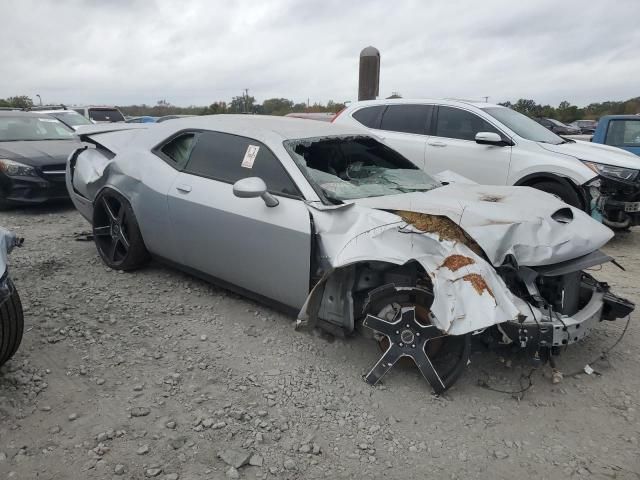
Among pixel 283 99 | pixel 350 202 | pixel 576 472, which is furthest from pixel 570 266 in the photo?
pixel 283 99

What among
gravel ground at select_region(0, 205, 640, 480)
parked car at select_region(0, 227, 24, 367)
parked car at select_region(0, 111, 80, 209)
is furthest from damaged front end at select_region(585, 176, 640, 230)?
parked car at select_region(0, 111, 80, 209)

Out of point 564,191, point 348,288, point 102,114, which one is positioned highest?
point 102,114

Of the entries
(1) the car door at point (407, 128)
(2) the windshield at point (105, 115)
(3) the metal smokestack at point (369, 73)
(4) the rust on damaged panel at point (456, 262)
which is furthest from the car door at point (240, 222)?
(2) the windshield at point (105, 115)

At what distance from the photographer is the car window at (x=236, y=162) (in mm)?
3443

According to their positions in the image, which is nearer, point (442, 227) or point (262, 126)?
point (442, 227)

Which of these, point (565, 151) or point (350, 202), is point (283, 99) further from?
point (350, 202)

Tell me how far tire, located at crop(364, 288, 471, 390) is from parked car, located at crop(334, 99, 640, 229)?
3578mm

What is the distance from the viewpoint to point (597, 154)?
5.91 m

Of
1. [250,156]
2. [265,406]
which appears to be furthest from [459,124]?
[265,406]

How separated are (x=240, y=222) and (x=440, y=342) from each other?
1.57 metres

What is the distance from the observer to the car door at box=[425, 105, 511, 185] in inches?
238

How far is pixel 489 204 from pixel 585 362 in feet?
4.05

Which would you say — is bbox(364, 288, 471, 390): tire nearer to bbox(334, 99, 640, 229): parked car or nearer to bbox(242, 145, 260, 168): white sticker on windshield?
bbox(242, 145, 260, 168): white sticker on windshield

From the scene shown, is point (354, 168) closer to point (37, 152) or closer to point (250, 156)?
point (250, 156)
